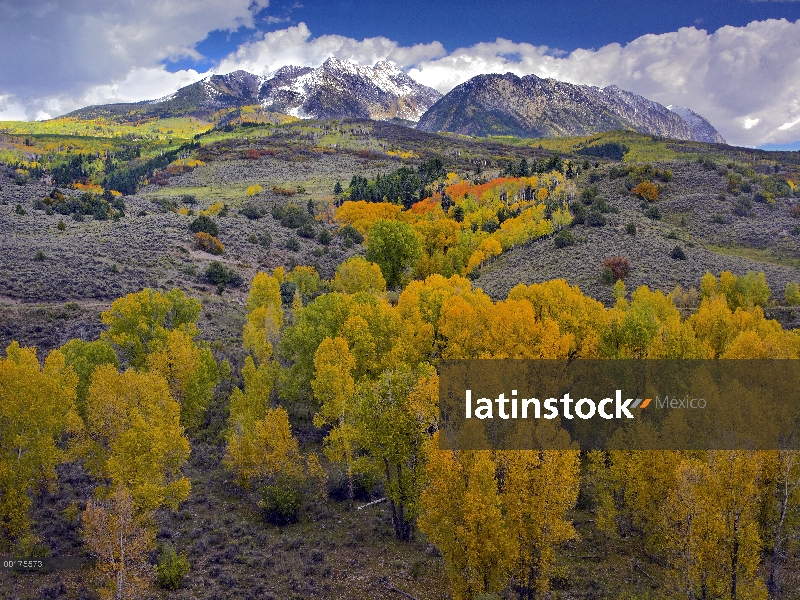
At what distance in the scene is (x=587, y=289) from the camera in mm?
70500

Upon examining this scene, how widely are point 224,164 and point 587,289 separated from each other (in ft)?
530

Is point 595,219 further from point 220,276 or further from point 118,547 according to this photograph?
point 118,547

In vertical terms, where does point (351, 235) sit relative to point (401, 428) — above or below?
above

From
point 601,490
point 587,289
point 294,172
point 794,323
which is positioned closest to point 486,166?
point 294,172

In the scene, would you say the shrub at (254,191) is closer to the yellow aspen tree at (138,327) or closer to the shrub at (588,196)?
the shrub at (588,196)

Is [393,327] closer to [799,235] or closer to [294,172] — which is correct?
[799,235]

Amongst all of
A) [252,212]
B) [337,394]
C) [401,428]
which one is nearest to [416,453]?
[401,428]

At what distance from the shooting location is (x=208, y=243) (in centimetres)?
8688

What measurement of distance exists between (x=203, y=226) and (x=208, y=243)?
7.40 metres

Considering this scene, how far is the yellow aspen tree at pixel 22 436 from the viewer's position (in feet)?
78.5

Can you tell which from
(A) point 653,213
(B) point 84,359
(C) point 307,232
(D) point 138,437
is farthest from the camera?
(C) point 307,232

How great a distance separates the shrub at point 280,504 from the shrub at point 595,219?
258 feet

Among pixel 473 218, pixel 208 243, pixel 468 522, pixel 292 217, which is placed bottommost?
pixel 468 522

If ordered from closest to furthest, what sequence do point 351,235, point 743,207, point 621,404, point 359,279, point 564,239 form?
point 621,404, point 359,279, point 564,239, point 743,207, point 351,235
